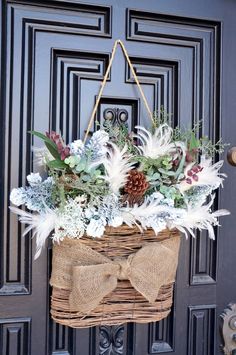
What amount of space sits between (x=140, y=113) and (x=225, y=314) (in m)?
0.54

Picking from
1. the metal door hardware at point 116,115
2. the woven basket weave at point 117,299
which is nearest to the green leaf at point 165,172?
the woven basket weave at point 117,299

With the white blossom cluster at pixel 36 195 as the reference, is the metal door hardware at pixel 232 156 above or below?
above

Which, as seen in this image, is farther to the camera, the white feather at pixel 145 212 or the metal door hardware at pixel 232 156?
the metal door hardware at pixel 232 156

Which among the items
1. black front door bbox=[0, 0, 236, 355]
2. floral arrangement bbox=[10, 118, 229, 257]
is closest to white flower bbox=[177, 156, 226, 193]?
floral arrangement bbox=[10, 118, 229, 257]

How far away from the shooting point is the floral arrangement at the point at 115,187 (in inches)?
37.9

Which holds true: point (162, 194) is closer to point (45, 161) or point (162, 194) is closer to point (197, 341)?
point (45, 161)

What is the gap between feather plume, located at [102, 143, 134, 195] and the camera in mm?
970

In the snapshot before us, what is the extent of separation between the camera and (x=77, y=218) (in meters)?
0.96

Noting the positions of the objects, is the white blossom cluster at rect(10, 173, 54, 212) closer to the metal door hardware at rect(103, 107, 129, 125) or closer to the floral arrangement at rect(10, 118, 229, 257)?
the floral arrangement at rect(10, 118, 229, 257)

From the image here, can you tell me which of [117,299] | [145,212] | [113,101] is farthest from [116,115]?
[117,299]

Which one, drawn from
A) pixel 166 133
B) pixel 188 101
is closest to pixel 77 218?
pixel 166 133

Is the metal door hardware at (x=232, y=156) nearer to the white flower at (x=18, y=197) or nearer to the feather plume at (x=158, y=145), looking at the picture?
the feather plume at (x=158, y=145)

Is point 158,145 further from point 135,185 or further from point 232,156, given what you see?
point 232,156

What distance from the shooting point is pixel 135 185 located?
965mm
